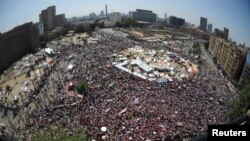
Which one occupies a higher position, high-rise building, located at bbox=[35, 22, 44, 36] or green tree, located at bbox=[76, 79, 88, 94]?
high-rise building, located at bbox=[35, 22, 44, 36]

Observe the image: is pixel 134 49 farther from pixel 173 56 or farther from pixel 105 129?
pixel 105 129

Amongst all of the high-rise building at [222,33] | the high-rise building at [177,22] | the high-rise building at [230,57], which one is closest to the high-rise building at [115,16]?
the high-rise building at [177,22]

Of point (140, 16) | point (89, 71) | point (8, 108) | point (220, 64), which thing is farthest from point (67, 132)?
point (140, 16)

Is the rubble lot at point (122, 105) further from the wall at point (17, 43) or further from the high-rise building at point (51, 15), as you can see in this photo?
the high-rise building at point (51, 15)

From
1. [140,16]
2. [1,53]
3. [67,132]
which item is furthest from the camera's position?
[140,16]

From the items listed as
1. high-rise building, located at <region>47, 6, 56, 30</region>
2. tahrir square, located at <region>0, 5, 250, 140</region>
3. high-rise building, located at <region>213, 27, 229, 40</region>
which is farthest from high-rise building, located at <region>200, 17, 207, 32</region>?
high-rise building, located at <region>47, 6, 56, 30</region>

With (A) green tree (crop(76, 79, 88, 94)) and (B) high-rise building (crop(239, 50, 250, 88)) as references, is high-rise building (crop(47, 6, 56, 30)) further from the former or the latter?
(B) high-rise building (crop(239, 50, 250, 88))
